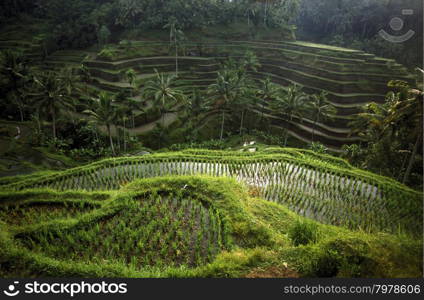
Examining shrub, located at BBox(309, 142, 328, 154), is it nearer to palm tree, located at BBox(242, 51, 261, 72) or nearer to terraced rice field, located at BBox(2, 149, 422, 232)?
terraced rice field, located at BBox(2, 149, 422, 232)

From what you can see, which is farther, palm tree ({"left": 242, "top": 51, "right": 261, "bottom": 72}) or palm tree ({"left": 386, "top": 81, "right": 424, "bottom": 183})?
palm tree ({"left": 242, "top": 51, "right": 261, "bottom": 72})

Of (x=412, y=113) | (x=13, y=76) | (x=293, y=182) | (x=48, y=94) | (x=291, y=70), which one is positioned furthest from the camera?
(x=291, y=70)

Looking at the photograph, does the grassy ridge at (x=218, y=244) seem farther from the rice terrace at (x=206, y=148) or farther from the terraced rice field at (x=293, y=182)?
the terraced rice field at (x=293, y=182)

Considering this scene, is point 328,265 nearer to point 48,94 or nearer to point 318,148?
point 318,148

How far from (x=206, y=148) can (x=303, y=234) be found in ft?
50.1

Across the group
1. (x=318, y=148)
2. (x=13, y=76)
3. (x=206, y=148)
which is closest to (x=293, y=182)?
(x=206, y=148)

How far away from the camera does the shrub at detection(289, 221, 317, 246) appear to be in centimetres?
571

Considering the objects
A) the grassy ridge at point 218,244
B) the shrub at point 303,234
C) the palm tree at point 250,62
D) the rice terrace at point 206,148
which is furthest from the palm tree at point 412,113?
the palm tree at point 250,62

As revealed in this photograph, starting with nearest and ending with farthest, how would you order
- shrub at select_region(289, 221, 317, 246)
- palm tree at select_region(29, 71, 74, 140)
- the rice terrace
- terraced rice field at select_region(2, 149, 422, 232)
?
the rice terrace < shrub at select_region(289, 221, 317, 246) < terraced rice field at select_region(2, 149, 422, 232) < palm tree at select_region(29, 71, 74, 140)

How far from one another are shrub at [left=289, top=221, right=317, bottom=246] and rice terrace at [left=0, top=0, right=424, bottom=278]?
29 millimetres

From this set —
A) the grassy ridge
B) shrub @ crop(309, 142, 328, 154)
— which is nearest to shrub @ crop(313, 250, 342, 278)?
the grassy ridge

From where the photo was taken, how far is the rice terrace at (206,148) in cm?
513

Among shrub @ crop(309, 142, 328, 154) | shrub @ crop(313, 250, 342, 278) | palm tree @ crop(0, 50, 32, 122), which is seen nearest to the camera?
shrub @ crop(313, 250, 342, 278)

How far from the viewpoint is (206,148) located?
2066 centimetres
